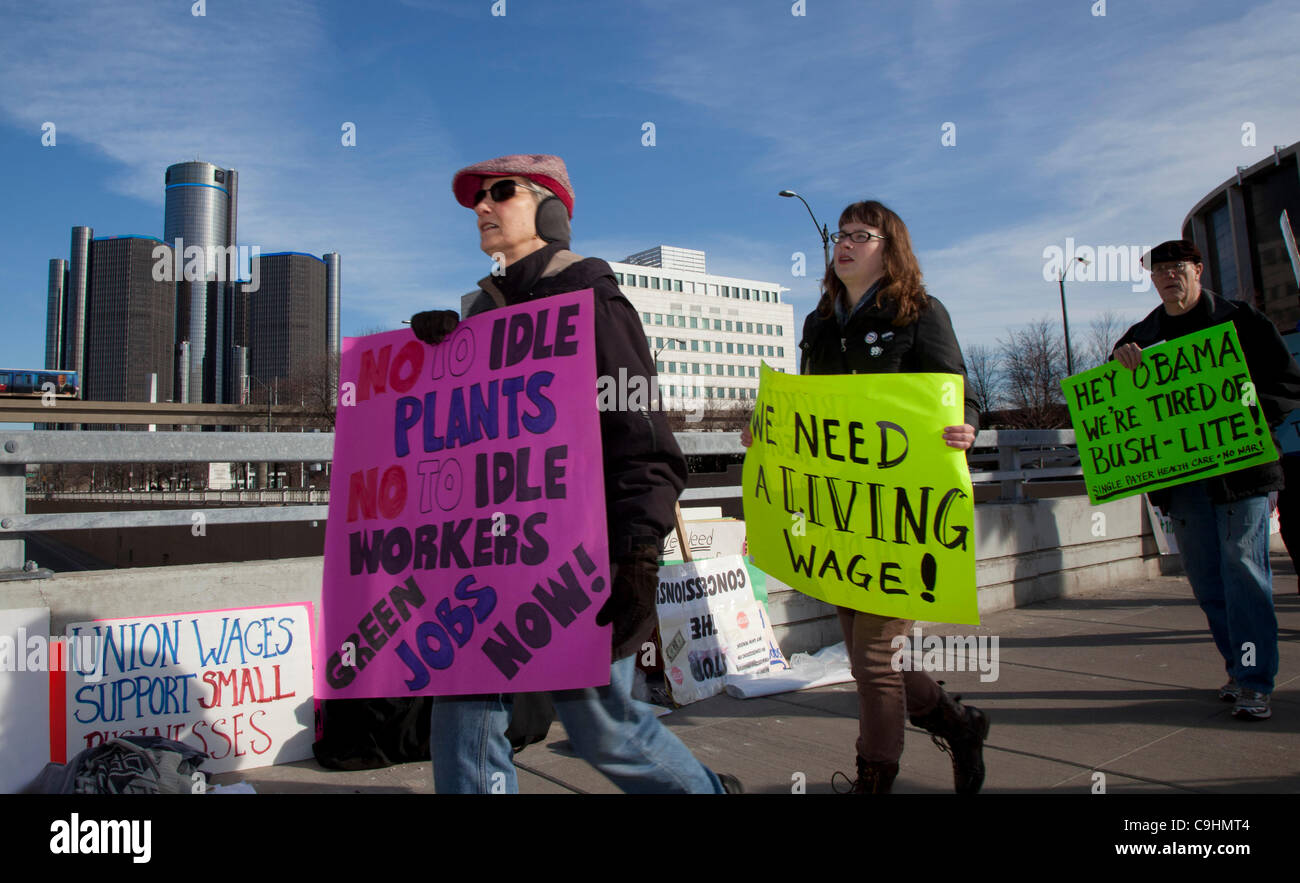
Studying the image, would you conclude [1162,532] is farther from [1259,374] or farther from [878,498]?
[878,498]

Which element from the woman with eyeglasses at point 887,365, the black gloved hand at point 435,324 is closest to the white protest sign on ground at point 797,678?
the woman with eyeglasses at point 887,365

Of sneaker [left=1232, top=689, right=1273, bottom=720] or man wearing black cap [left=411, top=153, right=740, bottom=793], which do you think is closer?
man wearing black cap [left=411, top=153, right=740, bottom=793]

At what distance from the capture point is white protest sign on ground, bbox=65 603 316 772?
11.5ft

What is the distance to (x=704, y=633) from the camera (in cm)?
505

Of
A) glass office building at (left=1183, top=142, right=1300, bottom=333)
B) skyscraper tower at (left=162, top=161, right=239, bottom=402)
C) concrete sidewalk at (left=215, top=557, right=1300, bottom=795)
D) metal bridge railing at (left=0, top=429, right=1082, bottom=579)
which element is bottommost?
concrete sidewalk at (left=215, top=557, right=1300, bottom=795)

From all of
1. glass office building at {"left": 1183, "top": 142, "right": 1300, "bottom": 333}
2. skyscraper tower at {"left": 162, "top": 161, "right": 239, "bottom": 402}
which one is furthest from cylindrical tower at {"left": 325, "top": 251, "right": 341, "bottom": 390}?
glass office building at {"left": 1183, "top": 142, "right": 1300, "bottom": 333}

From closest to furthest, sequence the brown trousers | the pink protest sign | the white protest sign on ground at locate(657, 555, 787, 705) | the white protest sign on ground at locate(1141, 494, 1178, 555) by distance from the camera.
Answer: the pink protest sign
the brown trousers
the white protest sign on ground at locate(657, 555, 787, 705)
the white protest sign on ground at locate(1141, 494, 1178, 555)

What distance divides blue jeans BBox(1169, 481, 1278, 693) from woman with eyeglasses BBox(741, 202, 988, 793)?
188 centimetres

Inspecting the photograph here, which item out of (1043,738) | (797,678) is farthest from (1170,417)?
(797,678)

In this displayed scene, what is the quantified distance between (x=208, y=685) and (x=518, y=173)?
8.61ft

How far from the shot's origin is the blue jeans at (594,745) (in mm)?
2215

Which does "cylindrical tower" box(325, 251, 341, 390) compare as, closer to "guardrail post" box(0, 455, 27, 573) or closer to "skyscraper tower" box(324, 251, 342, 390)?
"skyscraper tower" box(324, 251, 342, 390)

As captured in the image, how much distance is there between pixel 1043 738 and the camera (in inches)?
156
